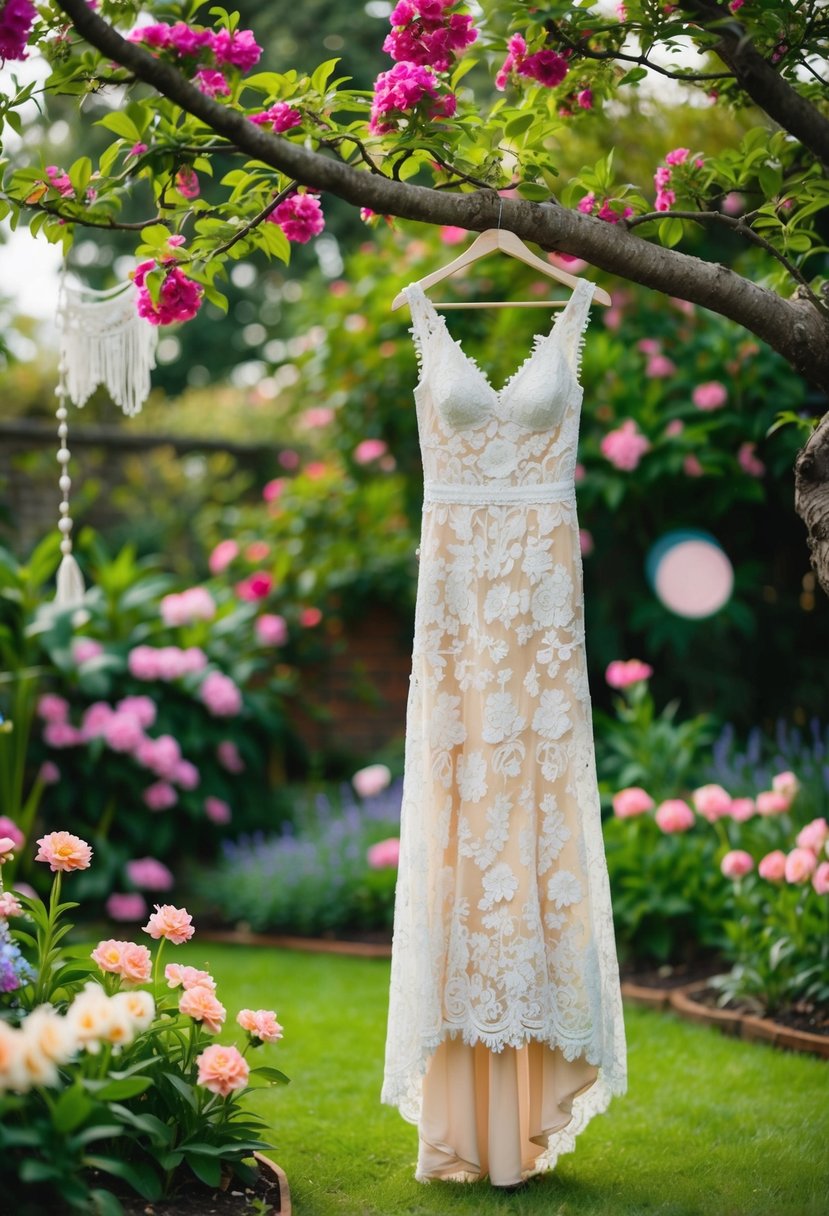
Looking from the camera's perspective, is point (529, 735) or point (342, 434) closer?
point (529, 735)

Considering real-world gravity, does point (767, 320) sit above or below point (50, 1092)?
above

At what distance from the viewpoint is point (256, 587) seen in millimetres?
6719

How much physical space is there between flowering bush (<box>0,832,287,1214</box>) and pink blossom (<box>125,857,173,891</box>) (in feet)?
8.57

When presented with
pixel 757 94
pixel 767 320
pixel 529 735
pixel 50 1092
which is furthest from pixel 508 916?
pixel 757 94

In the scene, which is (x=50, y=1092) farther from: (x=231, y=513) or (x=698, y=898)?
(x=231, y=513)

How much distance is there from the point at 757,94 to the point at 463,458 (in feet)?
3.20

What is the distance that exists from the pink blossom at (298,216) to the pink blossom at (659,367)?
2.97m

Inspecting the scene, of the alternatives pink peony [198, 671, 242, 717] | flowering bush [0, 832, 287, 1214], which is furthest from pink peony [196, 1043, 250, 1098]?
pink peony [198, 671, 242, 717]

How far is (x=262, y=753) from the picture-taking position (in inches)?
255

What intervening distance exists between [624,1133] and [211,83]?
107 inches

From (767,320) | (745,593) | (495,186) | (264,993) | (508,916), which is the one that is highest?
(495,186)

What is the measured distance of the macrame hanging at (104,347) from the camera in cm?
322

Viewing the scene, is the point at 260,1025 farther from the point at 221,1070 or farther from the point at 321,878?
the point at 321,878

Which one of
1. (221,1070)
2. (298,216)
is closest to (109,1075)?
(221,1070)
